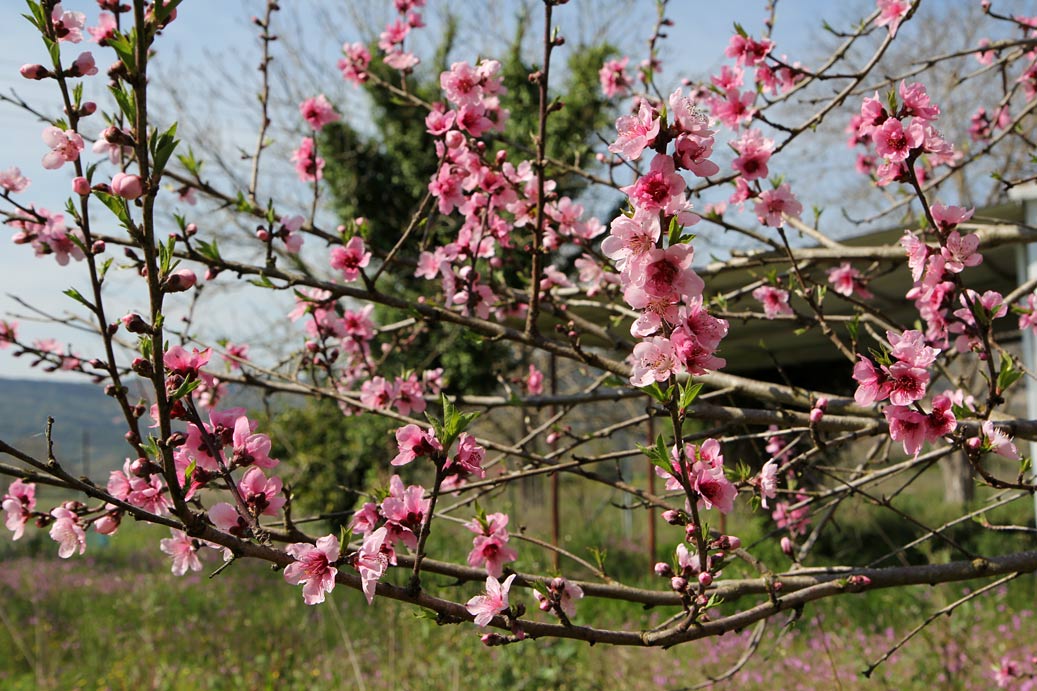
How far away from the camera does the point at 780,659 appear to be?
16.5ft

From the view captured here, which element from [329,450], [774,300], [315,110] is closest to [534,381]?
[774,300]

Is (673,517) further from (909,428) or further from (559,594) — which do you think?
(909,428)

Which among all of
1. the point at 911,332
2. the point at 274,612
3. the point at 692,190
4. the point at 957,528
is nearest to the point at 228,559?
the point at 911,332

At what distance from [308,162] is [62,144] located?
1.48m

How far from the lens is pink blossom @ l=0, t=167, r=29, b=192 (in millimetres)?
1724

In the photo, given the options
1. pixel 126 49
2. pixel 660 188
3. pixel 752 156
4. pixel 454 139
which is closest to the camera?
pixel 126 49

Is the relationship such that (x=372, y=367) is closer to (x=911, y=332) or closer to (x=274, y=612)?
(x=911, y=332)

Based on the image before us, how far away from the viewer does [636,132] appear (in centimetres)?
110

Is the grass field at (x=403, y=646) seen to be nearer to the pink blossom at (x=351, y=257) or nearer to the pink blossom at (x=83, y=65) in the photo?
the pink blossom at (x=351, y=257)

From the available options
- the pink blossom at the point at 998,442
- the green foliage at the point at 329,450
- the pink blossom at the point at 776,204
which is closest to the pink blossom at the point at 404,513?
the pink blossom at the point at 998,442

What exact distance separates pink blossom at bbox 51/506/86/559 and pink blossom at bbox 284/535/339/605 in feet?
1.53

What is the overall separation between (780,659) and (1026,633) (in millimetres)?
1711

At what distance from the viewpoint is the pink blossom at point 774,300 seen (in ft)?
8.18

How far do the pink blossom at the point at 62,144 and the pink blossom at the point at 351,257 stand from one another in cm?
96
